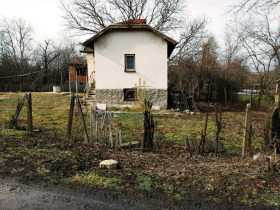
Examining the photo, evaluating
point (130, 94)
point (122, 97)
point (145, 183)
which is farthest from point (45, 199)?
point (130, 94)

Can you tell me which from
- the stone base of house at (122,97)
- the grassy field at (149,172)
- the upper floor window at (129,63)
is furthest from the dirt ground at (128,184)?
the upper floor window at (129,63)

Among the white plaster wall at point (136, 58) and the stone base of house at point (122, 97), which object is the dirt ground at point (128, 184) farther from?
the white plaster wall at point (136, 58)

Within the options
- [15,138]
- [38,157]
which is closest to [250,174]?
[38,157]

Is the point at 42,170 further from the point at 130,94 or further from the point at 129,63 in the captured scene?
the point at 129,63

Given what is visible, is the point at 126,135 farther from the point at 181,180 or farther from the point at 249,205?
the point at 249,205

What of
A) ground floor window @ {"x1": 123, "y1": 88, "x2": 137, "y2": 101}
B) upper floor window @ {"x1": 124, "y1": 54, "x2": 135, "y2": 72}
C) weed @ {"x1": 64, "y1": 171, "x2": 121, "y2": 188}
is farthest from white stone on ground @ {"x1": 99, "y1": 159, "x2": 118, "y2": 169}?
upper floor window @ {"x1": 124, "y1": 54, "x2": 135, "y2": 72}

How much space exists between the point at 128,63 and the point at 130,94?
251 centimetres

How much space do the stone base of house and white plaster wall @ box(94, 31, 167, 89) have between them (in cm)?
40

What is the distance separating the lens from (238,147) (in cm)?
681

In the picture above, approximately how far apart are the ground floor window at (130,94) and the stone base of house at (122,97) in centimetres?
27

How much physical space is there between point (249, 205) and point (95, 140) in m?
4.90

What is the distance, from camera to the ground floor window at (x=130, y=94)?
16766 mm

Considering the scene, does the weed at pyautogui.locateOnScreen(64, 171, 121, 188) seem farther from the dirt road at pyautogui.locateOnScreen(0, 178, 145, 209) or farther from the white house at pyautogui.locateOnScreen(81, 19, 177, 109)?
the white house at pyautogui.locateOnScreen(81, 19, 177, 109)

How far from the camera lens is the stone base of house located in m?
16.5
